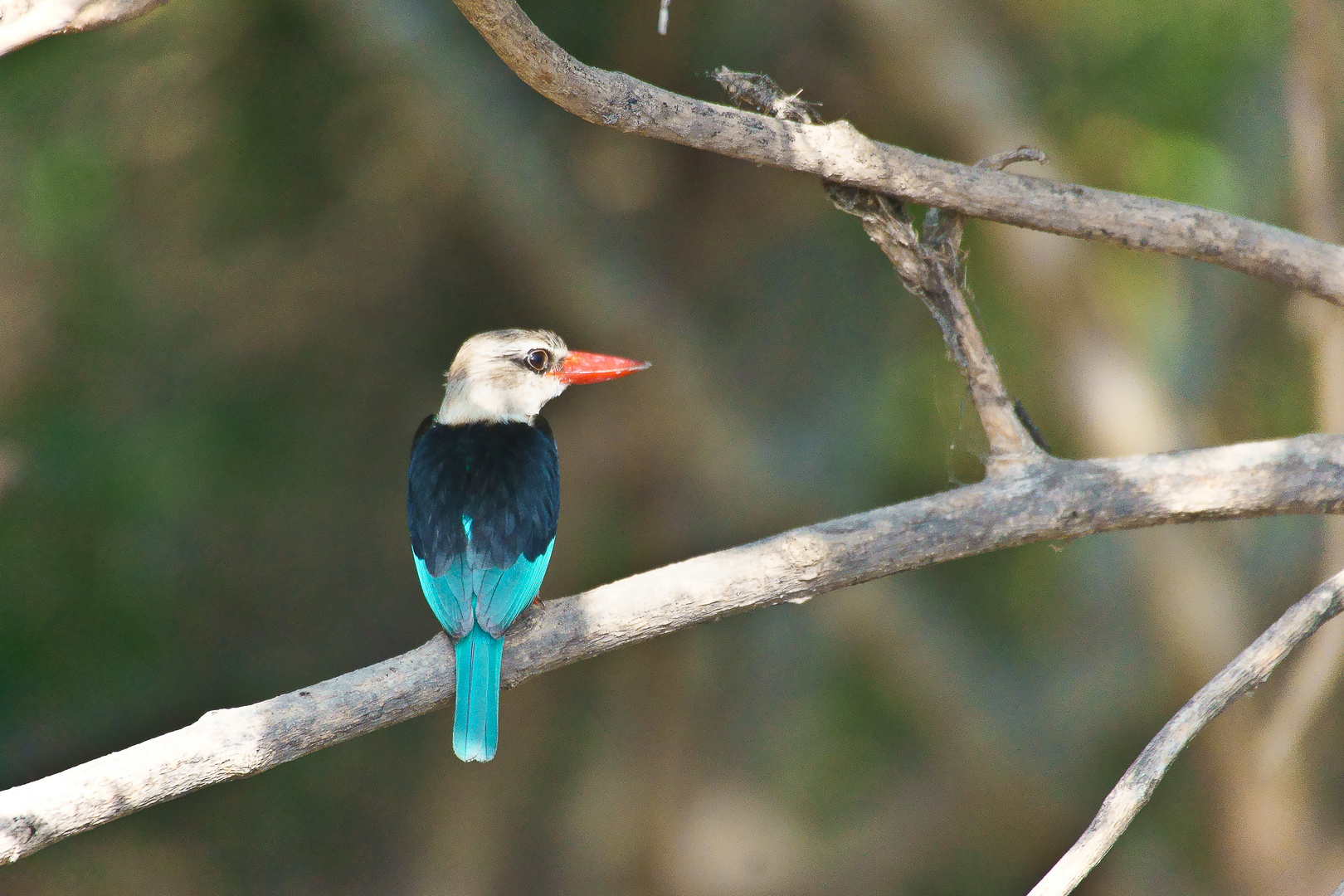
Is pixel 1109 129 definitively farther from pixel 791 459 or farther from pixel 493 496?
pixel 493 496

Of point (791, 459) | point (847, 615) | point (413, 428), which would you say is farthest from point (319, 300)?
point (847, 615)

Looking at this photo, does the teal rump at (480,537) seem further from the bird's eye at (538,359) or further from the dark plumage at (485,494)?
the bird's eye at (538,359)

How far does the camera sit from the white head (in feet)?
9.29

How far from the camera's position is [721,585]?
196 cm

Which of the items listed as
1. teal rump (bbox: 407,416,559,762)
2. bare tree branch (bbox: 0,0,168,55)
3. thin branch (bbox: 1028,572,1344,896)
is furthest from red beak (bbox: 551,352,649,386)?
thin branch (bbox: 1028,572,1344,896)

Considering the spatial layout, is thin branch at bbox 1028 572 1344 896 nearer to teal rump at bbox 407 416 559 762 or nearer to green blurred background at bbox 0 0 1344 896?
teal rump at bbox 407 416 559 762

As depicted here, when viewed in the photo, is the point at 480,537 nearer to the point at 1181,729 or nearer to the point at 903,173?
the point at 903,173

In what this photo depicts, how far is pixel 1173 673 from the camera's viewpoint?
3.70 meters

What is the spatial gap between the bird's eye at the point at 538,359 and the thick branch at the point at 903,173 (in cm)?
98

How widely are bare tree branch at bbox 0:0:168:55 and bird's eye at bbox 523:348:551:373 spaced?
4.22ft

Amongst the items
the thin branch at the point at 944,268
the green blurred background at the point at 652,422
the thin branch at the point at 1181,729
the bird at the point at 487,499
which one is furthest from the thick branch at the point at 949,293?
the green blurred background at the point at 652,422

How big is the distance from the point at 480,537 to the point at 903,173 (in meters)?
1.11

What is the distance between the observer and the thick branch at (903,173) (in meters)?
1.73

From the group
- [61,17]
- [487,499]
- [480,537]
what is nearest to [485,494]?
[487,499]
